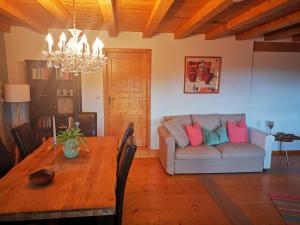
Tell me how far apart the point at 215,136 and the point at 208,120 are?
0.40 metres

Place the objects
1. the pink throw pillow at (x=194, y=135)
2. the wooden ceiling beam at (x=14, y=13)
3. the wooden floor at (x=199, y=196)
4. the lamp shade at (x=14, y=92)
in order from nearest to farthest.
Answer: the wooden floor at (x=199, y=196), the wooden ceiling beam at (x=14, y=13), the lamp shade at (x=14, y=92), the pink throw pillow at (x=194, y=135)

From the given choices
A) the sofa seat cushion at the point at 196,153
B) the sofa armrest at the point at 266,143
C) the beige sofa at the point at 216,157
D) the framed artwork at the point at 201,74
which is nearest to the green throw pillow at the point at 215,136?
the beige sofa at the point at 216,157

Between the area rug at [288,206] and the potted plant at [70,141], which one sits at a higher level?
the potted plant at [70,141]

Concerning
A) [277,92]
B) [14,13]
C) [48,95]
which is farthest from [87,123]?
[277,92]

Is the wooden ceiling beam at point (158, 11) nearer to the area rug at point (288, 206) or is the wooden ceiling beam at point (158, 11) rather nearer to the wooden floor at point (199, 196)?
the wooden floor at point (199, 196)

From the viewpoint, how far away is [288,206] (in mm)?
2807

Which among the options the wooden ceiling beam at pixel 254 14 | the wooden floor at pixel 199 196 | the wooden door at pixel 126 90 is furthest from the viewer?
the wooden door at pixel 126 90

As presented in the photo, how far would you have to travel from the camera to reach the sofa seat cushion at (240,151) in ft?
11.9

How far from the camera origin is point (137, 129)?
4.67 meters

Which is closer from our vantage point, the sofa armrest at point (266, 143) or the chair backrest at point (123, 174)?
the chair backrest at point (123, 174)

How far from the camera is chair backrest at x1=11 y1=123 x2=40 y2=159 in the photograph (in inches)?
96.4

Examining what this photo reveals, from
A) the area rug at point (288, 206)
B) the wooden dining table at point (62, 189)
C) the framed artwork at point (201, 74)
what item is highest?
the framed artwork at point (201, 74)

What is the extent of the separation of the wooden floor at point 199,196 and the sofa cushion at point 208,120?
938mm

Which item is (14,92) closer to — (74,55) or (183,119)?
(74,55)
